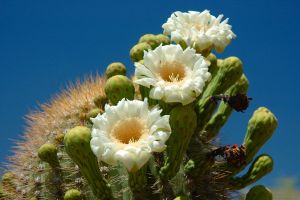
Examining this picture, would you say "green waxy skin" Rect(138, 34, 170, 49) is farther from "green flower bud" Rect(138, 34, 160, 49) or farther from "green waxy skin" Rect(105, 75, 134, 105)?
"green waxy skin" Rect(105, 75, 134, 105)

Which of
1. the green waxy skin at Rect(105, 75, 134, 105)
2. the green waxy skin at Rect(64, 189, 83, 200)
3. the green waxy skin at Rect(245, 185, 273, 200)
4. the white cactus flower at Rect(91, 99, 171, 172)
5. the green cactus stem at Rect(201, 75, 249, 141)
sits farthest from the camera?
the green cactus stem at Rect(201, 75, 249, 141)

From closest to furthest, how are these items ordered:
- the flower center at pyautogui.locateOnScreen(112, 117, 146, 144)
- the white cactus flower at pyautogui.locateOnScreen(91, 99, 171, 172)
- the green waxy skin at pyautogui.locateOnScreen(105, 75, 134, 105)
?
1. the white cactus flower at pyautogui.locateOnScreen(91, 99, 171, 172)
2. the flower center at pyautogui.locateOnScreen(112, 117, 146, 144)
3. the green waxy skin at pyautogui.locateOnScreen(105, 75, 134, 105)

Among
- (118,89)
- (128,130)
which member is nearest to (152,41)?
(118,89)

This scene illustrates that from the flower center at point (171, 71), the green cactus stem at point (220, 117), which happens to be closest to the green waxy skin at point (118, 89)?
the flower center at point (171, 71)

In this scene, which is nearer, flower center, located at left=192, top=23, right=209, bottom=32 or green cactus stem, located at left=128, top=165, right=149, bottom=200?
green cactus stem, located at left=128, top=165, right=149, bottom=200

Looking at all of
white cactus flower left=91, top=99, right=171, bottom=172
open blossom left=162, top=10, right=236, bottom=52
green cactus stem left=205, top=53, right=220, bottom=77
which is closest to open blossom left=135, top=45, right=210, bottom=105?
white cactus flower left=91, top=99, right=171, bottom=172

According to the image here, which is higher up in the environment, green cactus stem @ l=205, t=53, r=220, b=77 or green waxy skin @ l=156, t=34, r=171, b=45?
green waxy skin @ l=156, t=34, r=171, b=45

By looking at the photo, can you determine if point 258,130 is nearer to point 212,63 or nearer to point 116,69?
point 212,63

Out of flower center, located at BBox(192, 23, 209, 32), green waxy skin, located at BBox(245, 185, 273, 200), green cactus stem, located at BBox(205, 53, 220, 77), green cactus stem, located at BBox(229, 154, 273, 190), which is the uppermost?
flower center, located at BBox(192, 23, 209, 32)
